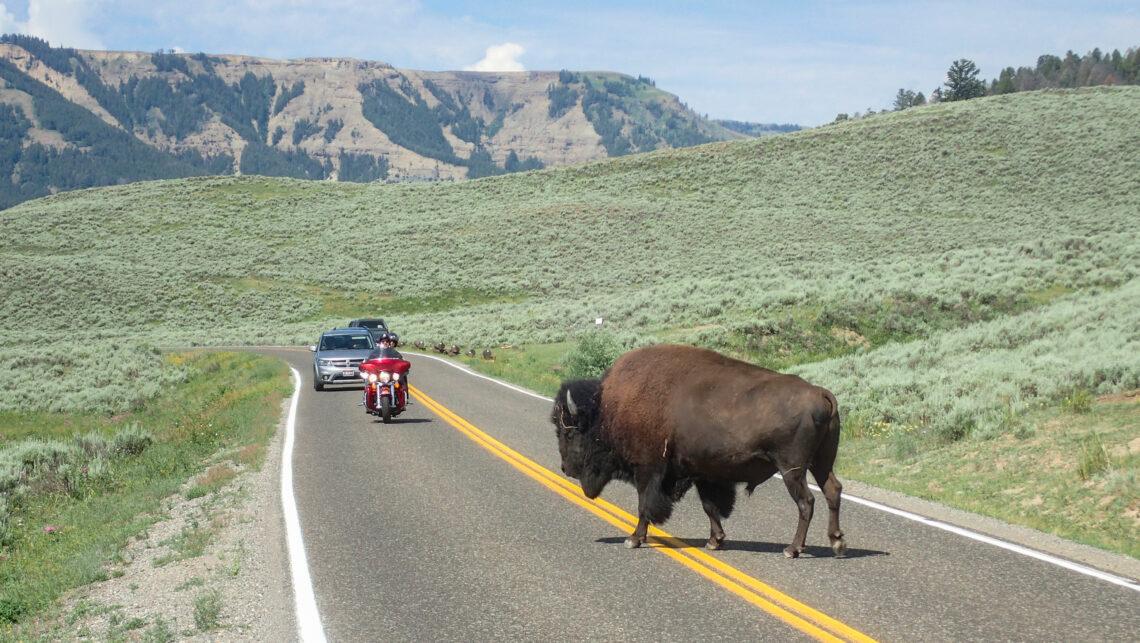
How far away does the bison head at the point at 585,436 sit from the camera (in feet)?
28.4

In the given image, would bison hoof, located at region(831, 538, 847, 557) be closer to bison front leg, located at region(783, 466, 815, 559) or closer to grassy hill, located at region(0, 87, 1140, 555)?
bison front leg, located at region(783, 466, 815, 559)

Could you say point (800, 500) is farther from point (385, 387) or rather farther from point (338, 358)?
point (338, 358)

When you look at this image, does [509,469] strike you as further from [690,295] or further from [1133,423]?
[690,295]

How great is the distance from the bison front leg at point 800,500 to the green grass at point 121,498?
5.42m

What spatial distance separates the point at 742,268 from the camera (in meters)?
61.2

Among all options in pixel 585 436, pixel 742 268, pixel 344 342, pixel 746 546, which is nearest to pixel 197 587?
pixel 585 436

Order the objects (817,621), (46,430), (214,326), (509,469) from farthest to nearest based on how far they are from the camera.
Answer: (214,326) < (46,430) < (509,469) < (817,621)

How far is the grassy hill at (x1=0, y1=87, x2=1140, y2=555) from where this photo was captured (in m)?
16.5

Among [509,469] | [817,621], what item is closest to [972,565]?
[817,621]

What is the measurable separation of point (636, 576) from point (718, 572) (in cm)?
64

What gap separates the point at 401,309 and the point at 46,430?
40.0m

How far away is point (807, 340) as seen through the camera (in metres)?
28.2

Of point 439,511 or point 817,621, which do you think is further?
point 439,511

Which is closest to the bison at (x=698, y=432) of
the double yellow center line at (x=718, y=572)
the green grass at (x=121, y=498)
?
the double yellow center line at (x=718, y=572)
